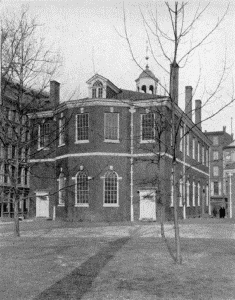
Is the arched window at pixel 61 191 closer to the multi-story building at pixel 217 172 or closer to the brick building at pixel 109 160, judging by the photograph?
the brick building at pixel 109 160

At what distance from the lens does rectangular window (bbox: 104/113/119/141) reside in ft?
98.8

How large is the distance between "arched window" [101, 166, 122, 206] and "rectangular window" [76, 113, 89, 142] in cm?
309

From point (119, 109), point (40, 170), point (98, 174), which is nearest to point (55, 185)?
point (40, 170)

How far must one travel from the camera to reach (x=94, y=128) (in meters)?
29.8

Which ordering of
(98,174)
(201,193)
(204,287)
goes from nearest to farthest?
(204,287) → (98,174) → (201,193)

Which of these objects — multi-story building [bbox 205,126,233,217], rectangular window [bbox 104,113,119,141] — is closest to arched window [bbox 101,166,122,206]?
rectangular window [bbox 104,113,119,141]

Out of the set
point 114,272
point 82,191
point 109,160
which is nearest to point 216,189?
point 109,160

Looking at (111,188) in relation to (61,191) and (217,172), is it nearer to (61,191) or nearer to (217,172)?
(61,191)

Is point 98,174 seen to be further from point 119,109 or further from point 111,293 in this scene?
point 111,293

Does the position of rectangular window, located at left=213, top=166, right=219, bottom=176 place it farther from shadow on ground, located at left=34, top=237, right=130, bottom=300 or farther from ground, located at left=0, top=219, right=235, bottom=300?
shadow on ground, located at left=34, top=237, right=130, bottom=300

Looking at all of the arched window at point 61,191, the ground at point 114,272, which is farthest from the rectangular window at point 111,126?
the ground at point 114,272

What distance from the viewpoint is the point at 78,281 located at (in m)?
8.62

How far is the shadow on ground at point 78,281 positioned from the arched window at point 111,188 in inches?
676

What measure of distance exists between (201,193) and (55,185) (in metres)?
16.7
